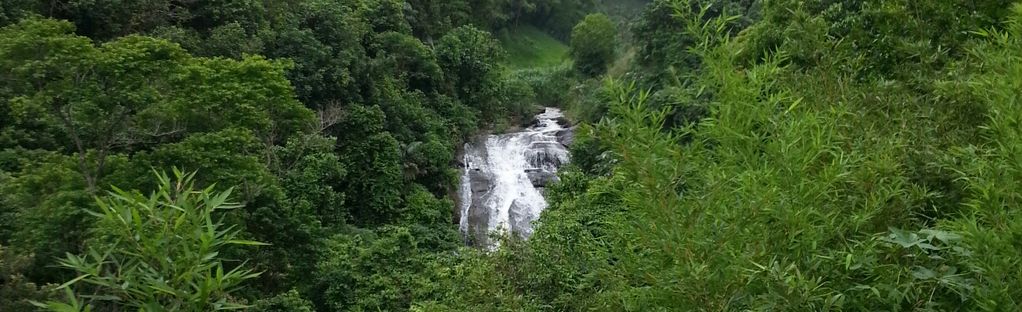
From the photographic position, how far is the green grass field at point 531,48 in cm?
3761

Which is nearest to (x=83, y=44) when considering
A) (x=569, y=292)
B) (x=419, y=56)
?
(x=569, y=292)

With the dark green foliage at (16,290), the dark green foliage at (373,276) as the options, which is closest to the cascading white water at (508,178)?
the dark green foliage at (373,276)

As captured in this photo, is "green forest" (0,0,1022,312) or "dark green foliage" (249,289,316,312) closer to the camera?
"green forest" (0,0,1022,312)

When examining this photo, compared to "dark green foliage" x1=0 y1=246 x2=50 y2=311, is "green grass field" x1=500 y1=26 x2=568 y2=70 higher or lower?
lower

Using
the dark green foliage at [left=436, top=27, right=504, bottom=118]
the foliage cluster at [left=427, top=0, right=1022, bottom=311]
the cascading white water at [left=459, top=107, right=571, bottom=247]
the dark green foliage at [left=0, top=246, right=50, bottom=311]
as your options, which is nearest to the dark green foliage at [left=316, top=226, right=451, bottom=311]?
the cascading white water at [left=459, top=107, right=571, bottom=247]

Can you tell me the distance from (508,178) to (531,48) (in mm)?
22458

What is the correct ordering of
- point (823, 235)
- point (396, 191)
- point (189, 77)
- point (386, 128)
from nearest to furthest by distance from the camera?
1. point (823, 235)
2. point (189, 77)
3. point (396, 191)
4. point (386, 128)

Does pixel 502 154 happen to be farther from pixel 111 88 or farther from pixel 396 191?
pixel 111 88

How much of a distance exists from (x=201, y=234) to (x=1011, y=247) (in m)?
2.65

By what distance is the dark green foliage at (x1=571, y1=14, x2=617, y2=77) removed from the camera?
29047mm

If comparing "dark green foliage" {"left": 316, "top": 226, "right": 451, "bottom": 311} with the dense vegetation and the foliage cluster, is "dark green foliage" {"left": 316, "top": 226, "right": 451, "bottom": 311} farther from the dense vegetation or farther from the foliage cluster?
the foliage cluster

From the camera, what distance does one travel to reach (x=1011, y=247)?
6.54ft

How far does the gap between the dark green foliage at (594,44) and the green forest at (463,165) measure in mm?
8101

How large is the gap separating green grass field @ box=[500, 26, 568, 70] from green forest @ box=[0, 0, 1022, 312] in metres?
16.9
